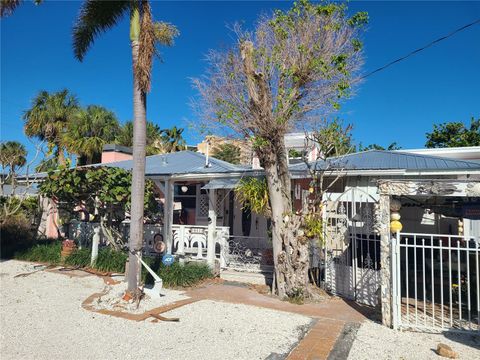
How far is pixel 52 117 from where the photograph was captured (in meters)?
23.6

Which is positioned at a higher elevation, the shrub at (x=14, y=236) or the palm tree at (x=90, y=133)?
the palm tree at (x=90, y=133)

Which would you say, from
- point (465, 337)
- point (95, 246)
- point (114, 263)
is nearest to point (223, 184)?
point (114, 263)

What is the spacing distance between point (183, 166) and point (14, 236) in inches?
261

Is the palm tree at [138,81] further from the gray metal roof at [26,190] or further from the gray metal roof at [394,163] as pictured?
the gray metal roof at [26,190]

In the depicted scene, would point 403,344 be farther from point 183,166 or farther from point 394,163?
point 183,166

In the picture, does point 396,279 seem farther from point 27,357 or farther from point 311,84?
point 27,357

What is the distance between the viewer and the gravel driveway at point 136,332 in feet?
17.3

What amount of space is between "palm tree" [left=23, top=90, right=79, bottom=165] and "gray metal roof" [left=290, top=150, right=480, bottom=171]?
706 inches

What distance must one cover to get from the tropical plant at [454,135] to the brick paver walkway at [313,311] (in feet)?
→ 84.1

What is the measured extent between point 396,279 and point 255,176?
4697 millimetres

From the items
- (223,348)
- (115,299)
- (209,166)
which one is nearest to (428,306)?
(223,348)

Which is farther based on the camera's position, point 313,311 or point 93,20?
point 93,20

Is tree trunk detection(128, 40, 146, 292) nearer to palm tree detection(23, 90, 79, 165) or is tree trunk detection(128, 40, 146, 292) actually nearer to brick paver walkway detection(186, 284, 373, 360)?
brick paver walkway detection(186, 284, 373, 360)

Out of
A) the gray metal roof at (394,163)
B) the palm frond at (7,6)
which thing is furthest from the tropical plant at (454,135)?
the palm frond at (7,6)
